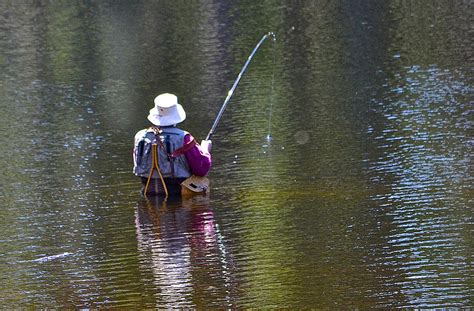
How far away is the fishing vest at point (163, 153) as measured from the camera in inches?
444

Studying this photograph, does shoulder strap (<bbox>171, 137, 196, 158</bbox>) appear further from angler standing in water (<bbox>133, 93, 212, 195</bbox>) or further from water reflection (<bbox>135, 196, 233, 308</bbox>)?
water reflection (<bbox>135, 196, 233, 308</bbox>)

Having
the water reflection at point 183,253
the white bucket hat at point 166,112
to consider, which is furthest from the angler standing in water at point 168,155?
the water reflection at point 183,253

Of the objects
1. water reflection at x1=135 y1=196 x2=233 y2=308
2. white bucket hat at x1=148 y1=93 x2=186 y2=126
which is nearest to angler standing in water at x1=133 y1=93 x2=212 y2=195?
white bucket hat at x1=148 y1=93 x2=186 y2=126

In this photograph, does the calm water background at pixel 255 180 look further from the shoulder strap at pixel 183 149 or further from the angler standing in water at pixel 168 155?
the shoulder strap at pixel 183 149

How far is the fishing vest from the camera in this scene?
37.0ft

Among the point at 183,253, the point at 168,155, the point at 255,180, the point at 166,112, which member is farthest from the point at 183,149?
the point at 183,253

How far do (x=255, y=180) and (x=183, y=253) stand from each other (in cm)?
268

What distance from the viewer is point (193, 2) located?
37.4 metres

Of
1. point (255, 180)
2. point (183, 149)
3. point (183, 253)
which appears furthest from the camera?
point (255, 180)

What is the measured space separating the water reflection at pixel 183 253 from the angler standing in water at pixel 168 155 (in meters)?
0.17

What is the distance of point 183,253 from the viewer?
30.9 feet

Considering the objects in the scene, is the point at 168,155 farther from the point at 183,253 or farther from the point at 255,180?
the point at 183,253

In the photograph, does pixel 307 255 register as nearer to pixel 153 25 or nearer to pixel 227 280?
pixel 227 280

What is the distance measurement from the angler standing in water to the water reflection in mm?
174
